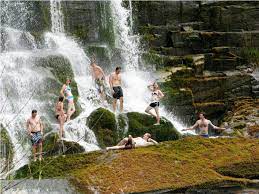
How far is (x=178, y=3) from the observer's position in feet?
100

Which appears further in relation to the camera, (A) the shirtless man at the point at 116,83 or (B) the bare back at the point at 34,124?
(A) the shirtless man at the point at 116,83

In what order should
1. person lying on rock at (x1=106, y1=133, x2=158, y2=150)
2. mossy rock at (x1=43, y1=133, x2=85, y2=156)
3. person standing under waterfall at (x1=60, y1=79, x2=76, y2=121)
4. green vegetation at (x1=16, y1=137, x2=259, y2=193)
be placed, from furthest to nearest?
person standing under waterfall at (x1=60, y1=79, x2=76, y2=121) < mossy rock at (x1=43, y1=133, x2=85, y2=156) < person lying on rock at (x1=106, y1=133, x2=158, y2=150) < green vegetation at (x1=16, y1=137, x2=259, y2=193)

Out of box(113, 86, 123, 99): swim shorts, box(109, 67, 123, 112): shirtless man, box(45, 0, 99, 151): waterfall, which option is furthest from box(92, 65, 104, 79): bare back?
box(45, 0, 99, 151): waterfall

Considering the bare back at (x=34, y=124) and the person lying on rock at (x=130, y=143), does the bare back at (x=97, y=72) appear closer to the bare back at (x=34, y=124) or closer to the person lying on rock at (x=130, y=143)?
the person lying on rock at (x=130, y=143)

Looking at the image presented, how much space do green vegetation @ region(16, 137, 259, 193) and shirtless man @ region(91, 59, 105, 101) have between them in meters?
6.01

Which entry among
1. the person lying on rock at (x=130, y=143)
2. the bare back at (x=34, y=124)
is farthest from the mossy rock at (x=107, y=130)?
the bare back at (x=34, y=124)

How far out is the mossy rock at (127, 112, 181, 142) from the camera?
17.7 metres

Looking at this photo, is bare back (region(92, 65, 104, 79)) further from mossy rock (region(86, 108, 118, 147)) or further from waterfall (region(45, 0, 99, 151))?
mossy rock (region(86, 108, 118, 147))

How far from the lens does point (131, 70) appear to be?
26.0 meters

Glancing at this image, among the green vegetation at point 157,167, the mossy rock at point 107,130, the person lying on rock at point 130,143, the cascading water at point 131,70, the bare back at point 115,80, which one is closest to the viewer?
the green vegetation at point 157,167

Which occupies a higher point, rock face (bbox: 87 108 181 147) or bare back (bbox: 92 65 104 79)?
bare back (bbox: 92 65 104 79)

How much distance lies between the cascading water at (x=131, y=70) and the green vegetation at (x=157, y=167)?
8063mm

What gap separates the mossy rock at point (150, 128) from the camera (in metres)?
17.7

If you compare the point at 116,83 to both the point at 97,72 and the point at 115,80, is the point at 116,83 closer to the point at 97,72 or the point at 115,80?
the point at 115,80
